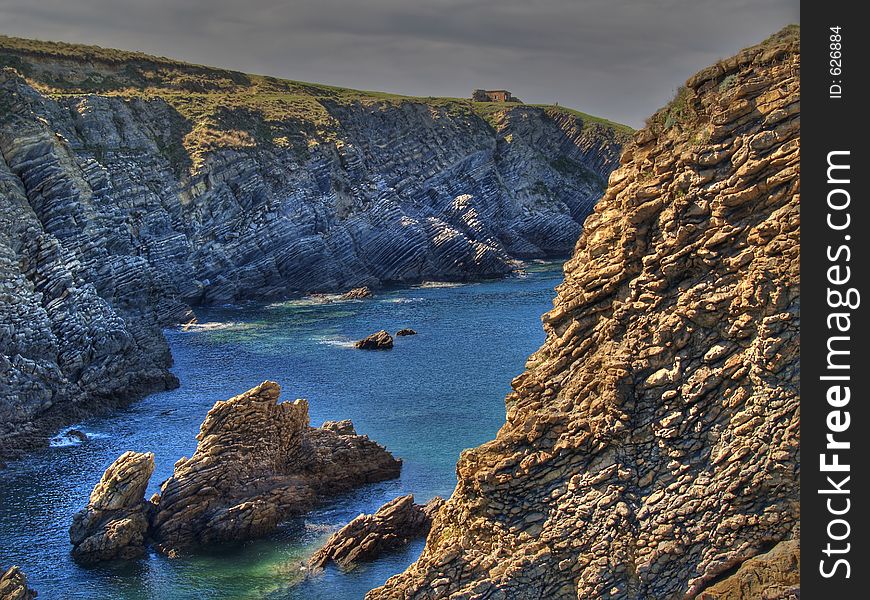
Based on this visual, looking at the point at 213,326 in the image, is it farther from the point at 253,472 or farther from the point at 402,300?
the point at 253,472

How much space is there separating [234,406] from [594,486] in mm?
34750

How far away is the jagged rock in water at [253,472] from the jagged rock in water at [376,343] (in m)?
42.7

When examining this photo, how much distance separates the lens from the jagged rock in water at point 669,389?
22.5 metres

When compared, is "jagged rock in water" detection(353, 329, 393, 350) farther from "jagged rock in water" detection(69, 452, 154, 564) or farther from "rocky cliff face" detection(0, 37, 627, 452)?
"jagged rock in water" detection(69, 452, 154, 564)

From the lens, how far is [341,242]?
15138cm

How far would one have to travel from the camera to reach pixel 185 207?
140 metres

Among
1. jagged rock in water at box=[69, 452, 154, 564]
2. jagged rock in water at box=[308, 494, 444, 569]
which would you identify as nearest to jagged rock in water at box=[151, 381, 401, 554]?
jagged rock in water at box=[69, 452, 154, 564]

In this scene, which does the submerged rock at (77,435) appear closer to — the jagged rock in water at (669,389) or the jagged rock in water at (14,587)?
the jagged rock in water at (14,587)

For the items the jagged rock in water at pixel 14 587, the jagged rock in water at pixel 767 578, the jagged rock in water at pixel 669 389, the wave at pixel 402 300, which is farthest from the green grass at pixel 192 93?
the jagged rock in water at pixel 767 578

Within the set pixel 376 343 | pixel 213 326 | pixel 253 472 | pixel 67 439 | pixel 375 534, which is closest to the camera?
pixel 375 534

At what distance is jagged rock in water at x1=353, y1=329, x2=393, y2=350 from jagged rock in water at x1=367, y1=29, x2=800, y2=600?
78303mm

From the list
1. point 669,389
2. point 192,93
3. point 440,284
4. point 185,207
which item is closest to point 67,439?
point 669,389

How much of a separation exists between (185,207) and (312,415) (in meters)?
70.6
